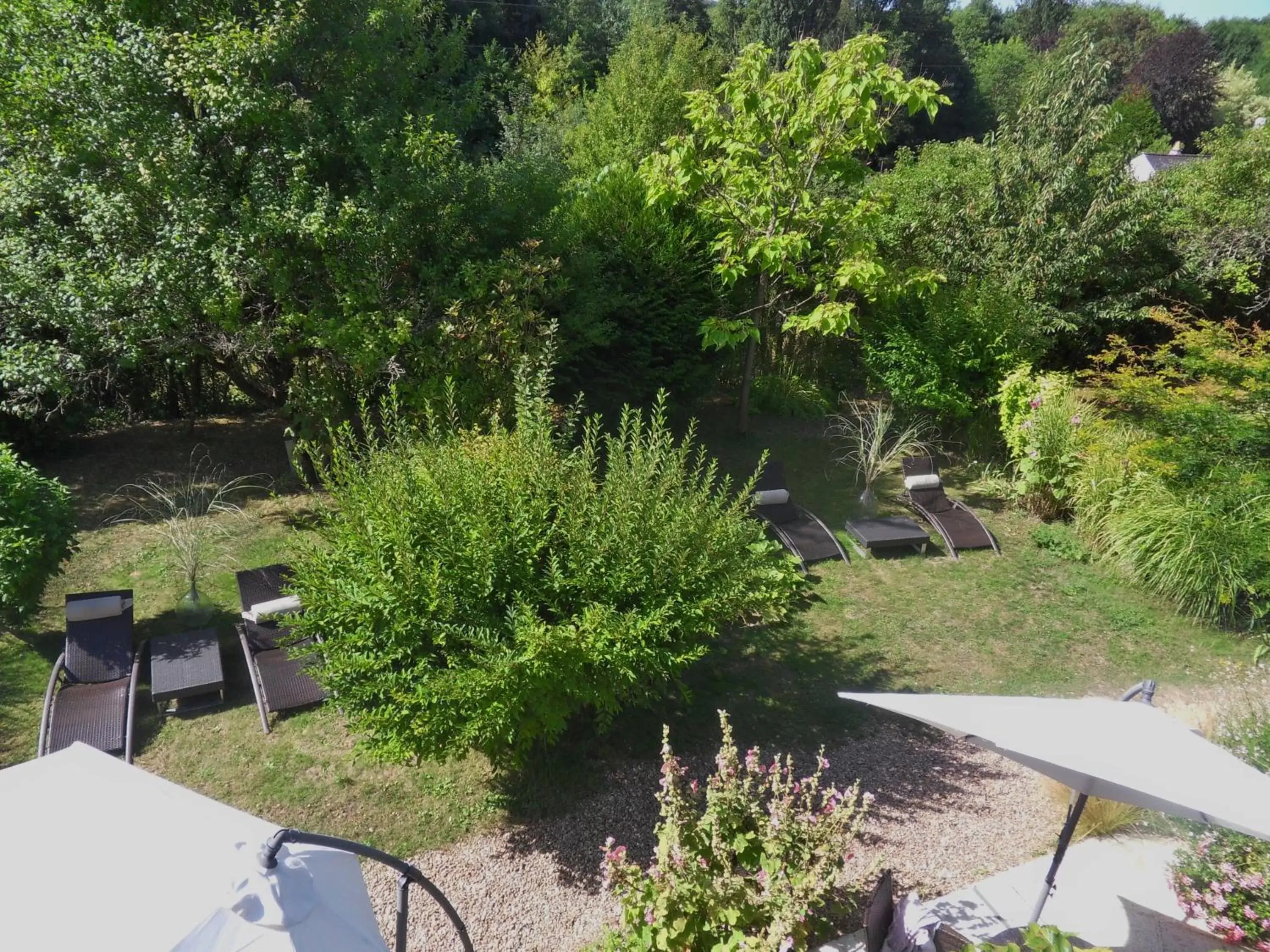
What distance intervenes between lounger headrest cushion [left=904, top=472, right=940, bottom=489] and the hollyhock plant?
15.7 ft

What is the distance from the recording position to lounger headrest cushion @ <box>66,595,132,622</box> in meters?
5.59

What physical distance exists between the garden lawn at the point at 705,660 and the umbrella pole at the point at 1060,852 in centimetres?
169

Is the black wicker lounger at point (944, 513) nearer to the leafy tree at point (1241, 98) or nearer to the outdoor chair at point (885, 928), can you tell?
the outdoor chair at point (885, 928)

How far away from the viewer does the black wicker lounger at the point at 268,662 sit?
5.30 metres

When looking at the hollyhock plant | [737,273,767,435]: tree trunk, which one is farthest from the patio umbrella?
[737,273,767,435]: tree trunk

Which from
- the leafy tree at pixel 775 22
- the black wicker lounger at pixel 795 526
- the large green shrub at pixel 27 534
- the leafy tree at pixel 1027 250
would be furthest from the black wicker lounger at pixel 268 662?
the leafy tree at pixel 775 22

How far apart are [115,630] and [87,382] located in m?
Result: 3.52

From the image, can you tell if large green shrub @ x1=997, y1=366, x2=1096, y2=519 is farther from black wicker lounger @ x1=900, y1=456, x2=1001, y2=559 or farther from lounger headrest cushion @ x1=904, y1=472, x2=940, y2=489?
lounger headrest cushion @ x1=904, y1=472, x2=940, y2=489

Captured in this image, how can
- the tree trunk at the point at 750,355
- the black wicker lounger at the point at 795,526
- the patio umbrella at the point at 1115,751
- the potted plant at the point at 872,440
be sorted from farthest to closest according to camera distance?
the tree trunk at the point at 750,355
the potted plant at the point at 872,440
the black wicker lounger at the point at 795,526
the patio umbrella at the point at 1115,751

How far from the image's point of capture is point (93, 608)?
5609 millimetres

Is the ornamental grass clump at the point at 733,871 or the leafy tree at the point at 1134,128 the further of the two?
the leafy tree at the point at 1134,128

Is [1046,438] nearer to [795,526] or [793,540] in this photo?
[795,526]

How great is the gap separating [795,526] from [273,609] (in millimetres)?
4746

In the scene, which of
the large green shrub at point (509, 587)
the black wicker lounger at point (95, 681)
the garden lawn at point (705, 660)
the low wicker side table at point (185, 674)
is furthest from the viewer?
the low wicker side table at point (185, 674)
